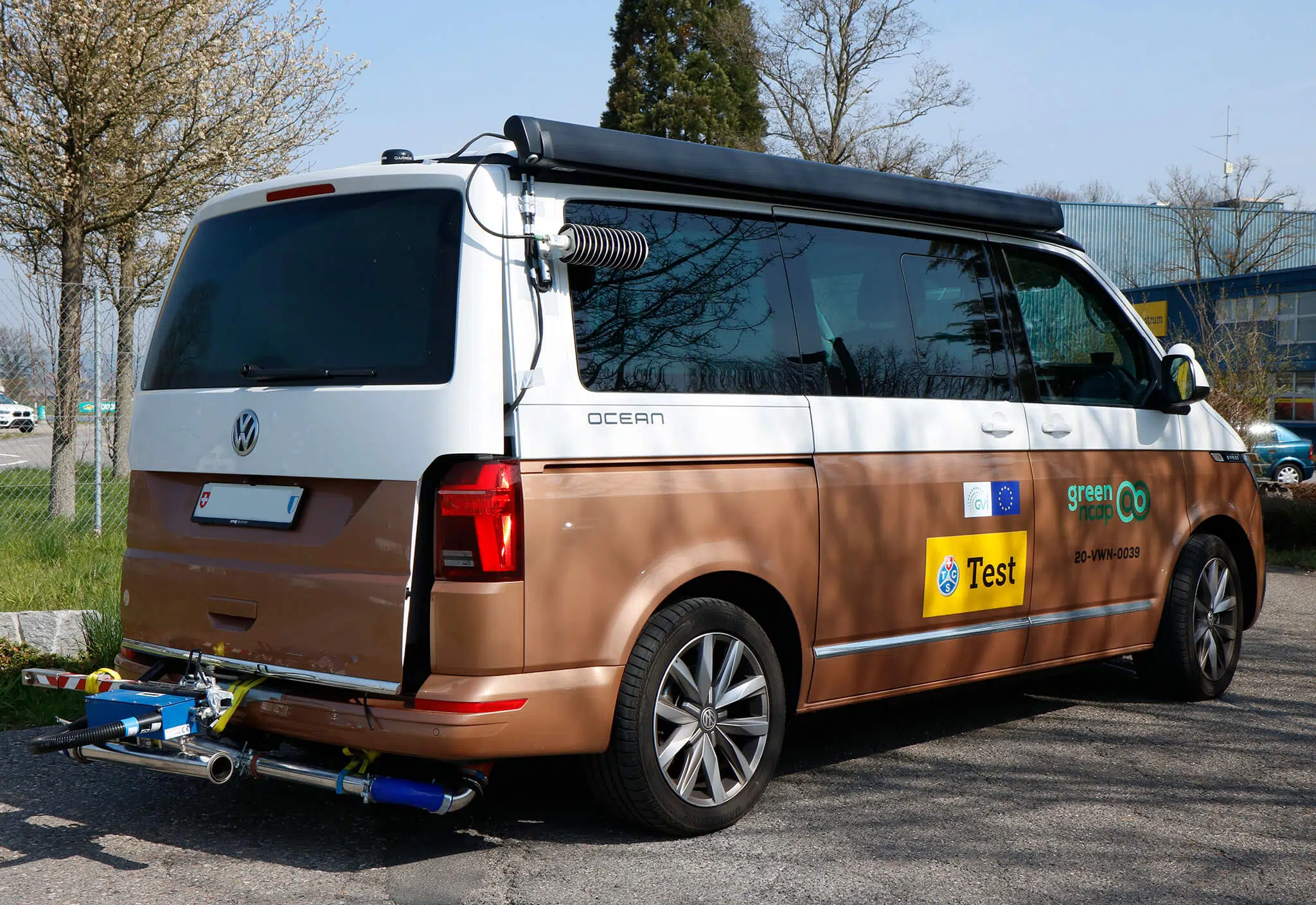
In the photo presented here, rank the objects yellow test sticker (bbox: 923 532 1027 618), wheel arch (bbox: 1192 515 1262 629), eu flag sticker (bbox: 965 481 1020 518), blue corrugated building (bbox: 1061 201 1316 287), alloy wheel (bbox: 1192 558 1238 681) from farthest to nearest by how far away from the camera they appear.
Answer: blue corrugated building (bbox: 1061 201 1316 287) → wheel arch (bbox: 1192 515 1262 629) → alloy wheel (bbox: 1192 558 1238 681) → eu flag sticker (bbox: 965 481 1020 518) → yellow test sticker (bbox: 923 532 1027 618)

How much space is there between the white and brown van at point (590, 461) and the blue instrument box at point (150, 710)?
197 millimetres

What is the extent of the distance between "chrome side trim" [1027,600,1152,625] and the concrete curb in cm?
459

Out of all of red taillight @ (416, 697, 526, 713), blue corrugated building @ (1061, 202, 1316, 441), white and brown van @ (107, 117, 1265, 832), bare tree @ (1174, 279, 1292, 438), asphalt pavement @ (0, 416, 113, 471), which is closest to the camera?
red taillight @ (416, 697, 526, 713)

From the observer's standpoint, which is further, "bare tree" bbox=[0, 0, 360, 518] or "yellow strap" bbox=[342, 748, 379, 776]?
"bare tree" bbox=[0, 0, 360, 518]

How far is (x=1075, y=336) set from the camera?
5711 mm

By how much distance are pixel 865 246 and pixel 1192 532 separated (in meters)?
2.47

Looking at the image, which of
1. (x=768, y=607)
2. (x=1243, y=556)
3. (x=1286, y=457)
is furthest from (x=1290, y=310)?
(x=768, y=607)

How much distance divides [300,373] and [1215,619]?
4.56m

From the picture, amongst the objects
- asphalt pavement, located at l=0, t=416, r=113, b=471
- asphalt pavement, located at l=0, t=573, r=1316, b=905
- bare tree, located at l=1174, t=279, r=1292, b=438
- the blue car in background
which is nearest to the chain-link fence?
asphalt pavement, located at l=0, t=416, r=113, b=471

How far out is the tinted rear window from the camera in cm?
373

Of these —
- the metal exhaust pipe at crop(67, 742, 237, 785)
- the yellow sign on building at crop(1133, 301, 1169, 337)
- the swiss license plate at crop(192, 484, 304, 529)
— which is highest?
the yellow sign on building at crop(1133, 301, 1169, 337)

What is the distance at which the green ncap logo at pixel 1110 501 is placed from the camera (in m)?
5.41

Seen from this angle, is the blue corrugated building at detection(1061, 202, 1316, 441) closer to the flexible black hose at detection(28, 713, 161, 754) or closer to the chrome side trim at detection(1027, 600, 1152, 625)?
the chrome side trim at detection(1027, 600, 1152, 625)

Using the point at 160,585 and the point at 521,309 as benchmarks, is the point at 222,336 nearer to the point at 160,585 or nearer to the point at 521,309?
the point at 160,585
